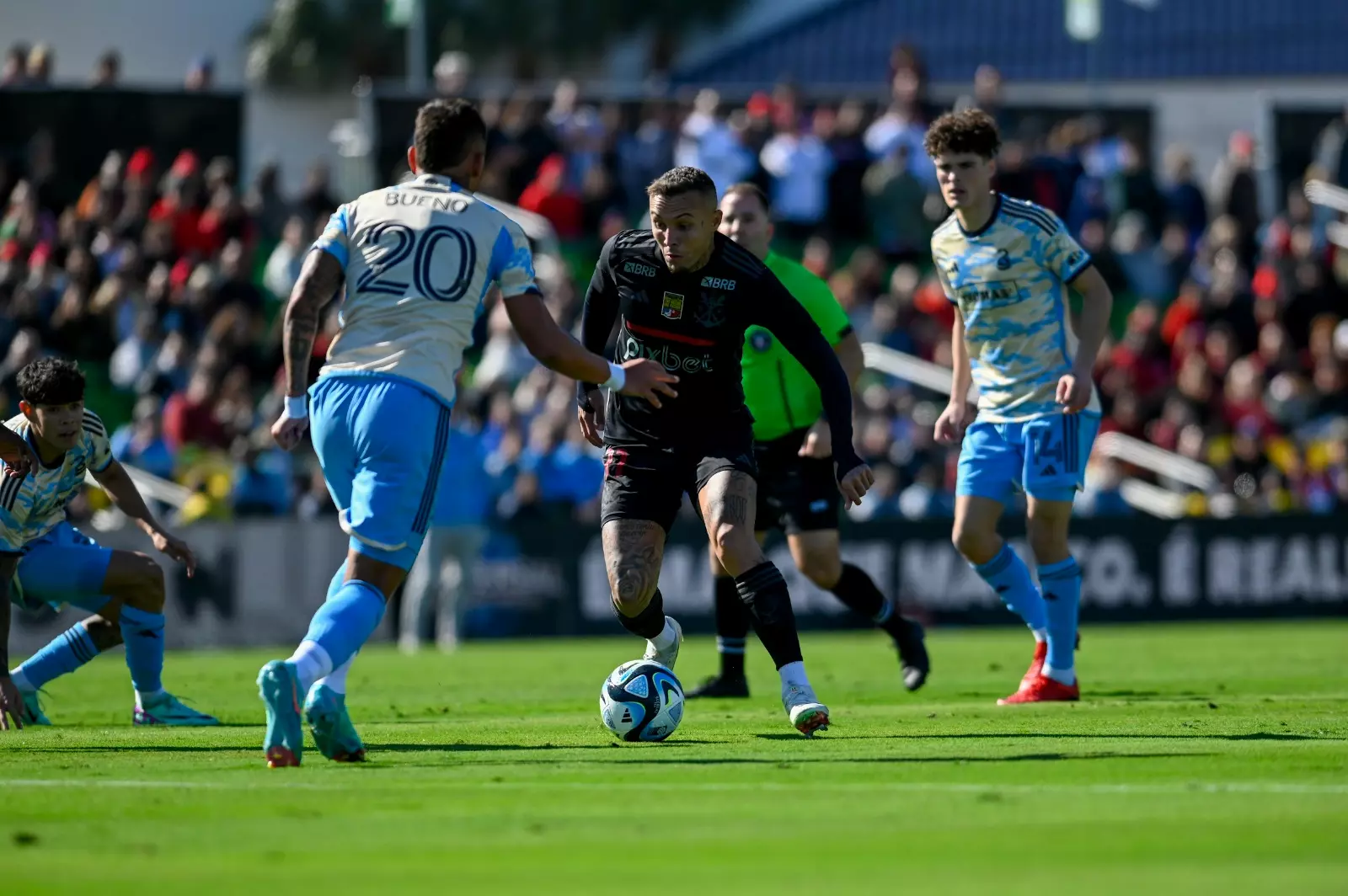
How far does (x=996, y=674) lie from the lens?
44.8 ft

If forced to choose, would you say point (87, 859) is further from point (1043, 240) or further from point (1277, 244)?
point (1277, 244)

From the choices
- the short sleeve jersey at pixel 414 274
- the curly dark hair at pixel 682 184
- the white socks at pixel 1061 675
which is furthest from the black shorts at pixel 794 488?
the short sleeve jersey at pixel 414 274

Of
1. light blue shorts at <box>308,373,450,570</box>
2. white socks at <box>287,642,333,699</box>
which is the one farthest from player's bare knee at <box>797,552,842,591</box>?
white socks at <box>287,642,333,699</box>

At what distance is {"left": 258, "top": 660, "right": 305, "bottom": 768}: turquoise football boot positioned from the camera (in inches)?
282

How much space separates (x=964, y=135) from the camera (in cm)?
1039

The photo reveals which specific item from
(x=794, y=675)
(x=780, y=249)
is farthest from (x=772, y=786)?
(x=780, y=249)

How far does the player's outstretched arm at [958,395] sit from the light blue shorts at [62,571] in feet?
14.8

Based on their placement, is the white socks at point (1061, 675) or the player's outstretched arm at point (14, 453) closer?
the player's outstretched arm at point (14, 453)

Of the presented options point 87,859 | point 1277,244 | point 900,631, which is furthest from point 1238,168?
point 87,859

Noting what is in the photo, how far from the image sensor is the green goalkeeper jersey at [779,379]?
447 inches

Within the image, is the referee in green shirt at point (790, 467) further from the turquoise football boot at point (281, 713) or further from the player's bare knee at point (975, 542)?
the turquoise football boot at point (281, 713)

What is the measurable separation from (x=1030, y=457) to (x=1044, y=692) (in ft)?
4.16

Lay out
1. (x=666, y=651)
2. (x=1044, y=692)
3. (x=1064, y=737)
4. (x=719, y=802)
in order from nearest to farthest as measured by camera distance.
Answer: (x=719, y=802)
(x=1064, y=737)
(x=666, y=651)
(x=1044, y=692)

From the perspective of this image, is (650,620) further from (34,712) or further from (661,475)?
(34,712)
